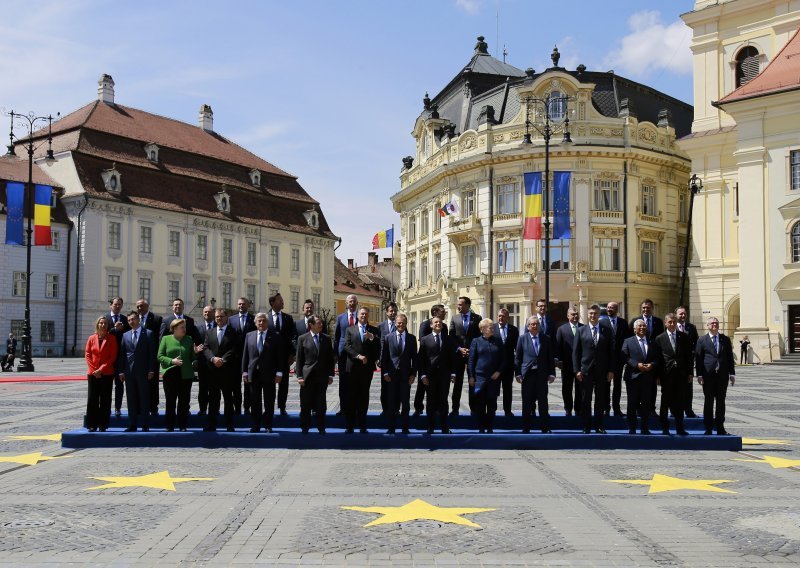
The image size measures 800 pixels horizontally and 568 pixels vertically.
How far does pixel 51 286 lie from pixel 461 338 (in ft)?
149

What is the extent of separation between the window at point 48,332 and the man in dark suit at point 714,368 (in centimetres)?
4778

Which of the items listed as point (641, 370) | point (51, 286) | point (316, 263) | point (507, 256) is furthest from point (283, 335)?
point (316, 263)

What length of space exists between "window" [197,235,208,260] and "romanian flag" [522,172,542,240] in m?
32.0

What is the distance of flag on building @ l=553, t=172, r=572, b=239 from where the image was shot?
35.1m

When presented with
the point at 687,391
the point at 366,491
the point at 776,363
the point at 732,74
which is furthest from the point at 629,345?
the point at 732,74

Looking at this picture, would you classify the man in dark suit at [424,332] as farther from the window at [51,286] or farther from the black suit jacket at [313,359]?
the window at [51,286]

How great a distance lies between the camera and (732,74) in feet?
A: 147

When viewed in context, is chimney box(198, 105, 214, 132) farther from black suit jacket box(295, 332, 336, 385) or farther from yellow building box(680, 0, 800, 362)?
black suit jacket box(295, 332, 336, 385)

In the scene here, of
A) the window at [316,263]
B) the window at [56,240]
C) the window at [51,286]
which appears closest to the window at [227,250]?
the window at [316,263]

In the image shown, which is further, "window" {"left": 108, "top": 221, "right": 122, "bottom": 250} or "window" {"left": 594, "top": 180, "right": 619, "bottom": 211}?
"window" {"left": 108, "top": 221, "right": 122, "bottom": 250}

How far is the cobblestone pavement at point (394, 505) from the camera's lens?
6.54m

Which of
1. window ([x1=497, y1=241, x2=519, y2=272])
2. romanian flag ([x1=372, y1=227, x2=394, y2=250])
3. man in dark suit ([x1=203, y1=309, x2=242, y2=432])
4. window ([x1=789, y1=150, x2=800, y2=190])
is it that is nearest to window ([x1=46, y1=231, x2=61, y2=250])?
romanian flag ([x1=372, y1=227, x2=394, y2=250])

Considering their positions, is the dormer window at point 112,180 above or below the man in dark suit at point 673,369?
above

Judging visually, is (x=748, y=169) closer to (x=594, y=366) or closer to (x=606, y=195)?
(x=606, y=195)
